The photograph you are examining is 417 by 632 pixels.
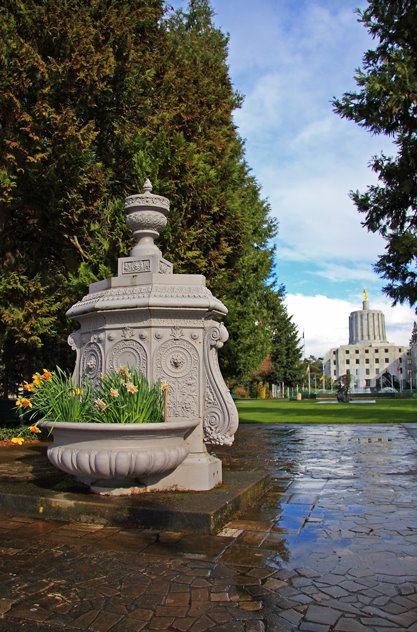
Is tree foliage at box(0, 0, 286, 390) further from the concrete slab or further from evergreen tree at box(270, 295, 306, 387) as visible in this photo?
evergreen tree at box(270, 295, 306, 387)

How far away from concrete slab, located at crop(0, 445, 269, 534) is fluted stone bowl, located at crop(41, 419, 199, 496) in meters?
0.23

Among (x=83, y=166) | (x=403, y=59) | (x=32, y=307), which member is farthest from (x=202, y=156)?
(x=403, y=59)

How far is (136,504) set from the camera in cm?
416

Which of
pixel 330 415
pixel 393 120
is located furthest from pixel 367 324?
pixel 393 120

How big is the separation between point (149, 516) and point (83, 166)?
805 centimetres

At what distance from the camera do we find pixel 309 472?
6930mm

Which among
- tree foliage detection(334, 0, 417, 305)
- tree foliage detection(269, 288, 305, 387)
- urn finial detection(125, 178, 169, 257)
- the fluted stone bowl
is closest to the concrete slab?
the fluted stone bowl

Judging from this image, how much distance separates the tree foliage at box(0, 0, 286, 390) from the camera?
9641mm

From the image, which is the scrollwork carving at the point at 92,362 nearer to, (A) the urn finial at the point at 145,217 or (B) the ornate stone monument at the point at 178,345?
(B) the ornate stone monument at the point at 178,345

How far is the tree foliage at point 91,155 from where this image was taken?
9641mm

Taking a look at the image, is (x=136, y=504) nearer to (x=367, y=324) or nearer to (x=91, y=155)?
(x=91, y=155)

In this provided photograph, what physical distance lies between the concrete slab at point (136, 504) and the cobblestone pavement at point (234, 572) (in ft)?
0.35

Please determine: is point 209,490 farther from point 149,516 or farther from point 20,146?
point 20,146

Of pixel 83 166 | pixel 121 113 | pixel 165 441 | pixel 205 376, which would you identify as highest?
pixel 121 113
